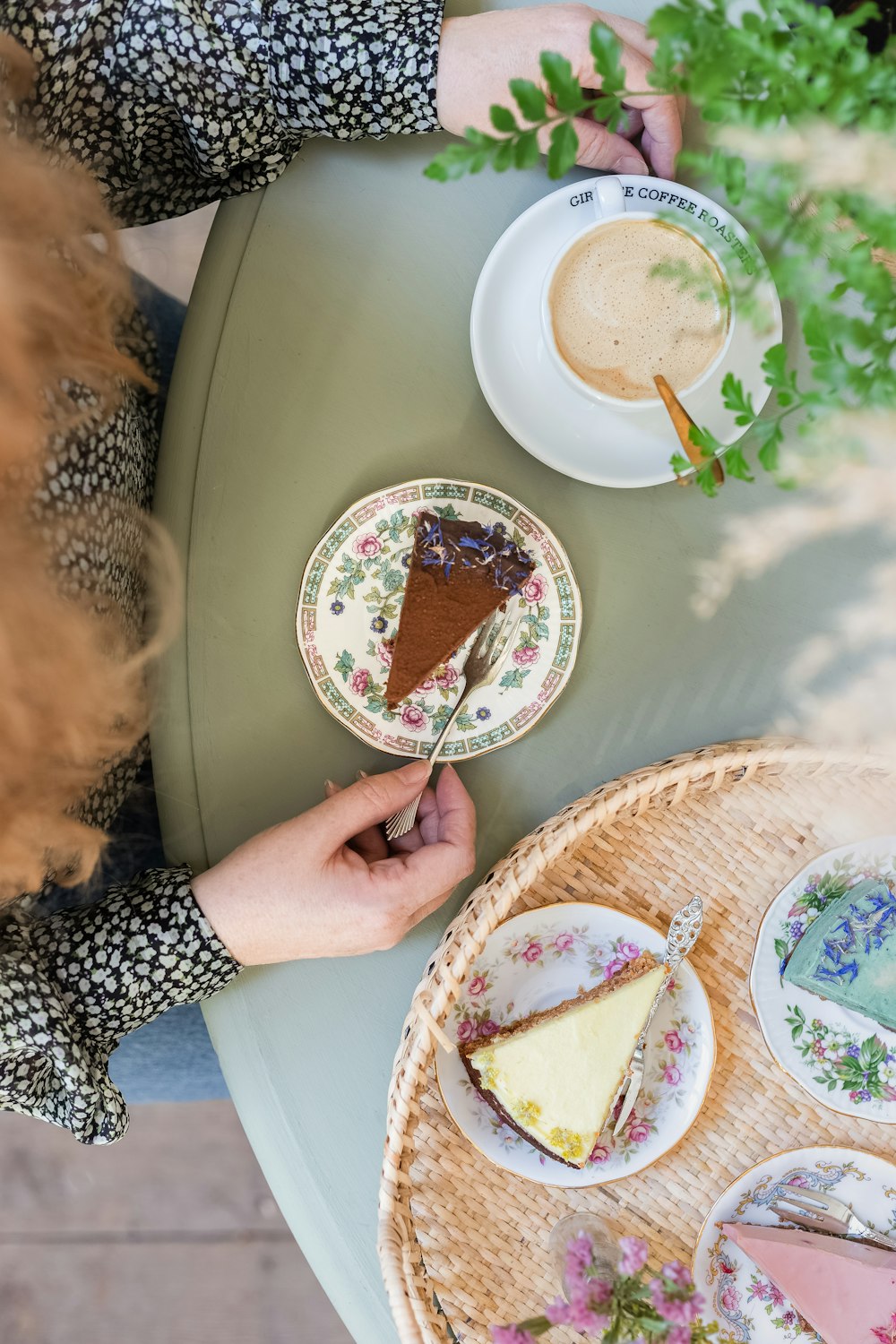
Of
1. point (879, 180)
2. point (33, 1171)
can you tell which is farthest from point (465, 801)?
point (33, 1171)

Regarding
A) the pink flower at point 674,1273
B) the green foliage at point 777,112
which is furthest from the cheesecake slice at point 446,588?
the pink flower at point 674,1273

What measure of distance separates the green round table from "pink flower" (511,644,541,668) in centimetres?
5

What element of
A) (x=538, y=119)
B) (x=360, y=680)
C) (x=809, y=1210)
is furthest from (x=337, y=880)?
(x=538, y=119)

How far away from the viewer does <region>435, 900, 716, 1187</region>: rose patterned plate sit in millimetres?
854

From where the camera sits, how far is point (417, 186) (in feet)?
3.01

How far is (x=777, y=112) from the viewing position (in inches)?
18.8

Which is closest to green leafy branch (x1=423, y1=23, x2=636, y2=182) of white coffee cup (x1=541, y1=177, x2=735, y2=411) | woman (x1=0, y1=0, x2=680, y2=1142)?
white coffee cup (x1=541, y1=177, x2=735, y2=411)

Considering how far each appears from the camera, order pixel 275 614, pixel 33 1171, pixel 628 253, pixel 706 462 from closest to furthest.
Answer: pixel 706 462 → pixel 628 253 → pixel 275 614 → pixel 33 1171

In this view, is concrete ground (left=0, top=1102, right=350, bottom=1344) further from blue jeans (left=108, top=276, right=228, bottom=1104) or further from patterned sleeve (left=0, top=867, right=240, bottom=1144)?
patterned sleeve (left=0, top=867, right=240, bottom=1144)

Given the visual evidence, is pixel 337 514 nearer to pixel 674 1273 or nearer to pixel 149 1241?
pixel 674 1273

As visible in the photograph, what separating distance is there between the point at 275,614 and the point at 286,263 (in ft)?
1.08

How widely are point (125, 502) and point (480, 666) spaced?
1.22ft

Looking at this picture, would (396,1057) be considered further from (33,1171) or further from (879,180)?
(33,1171)

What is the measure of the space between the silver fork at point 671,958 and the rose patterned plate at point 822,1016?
0.22ft
